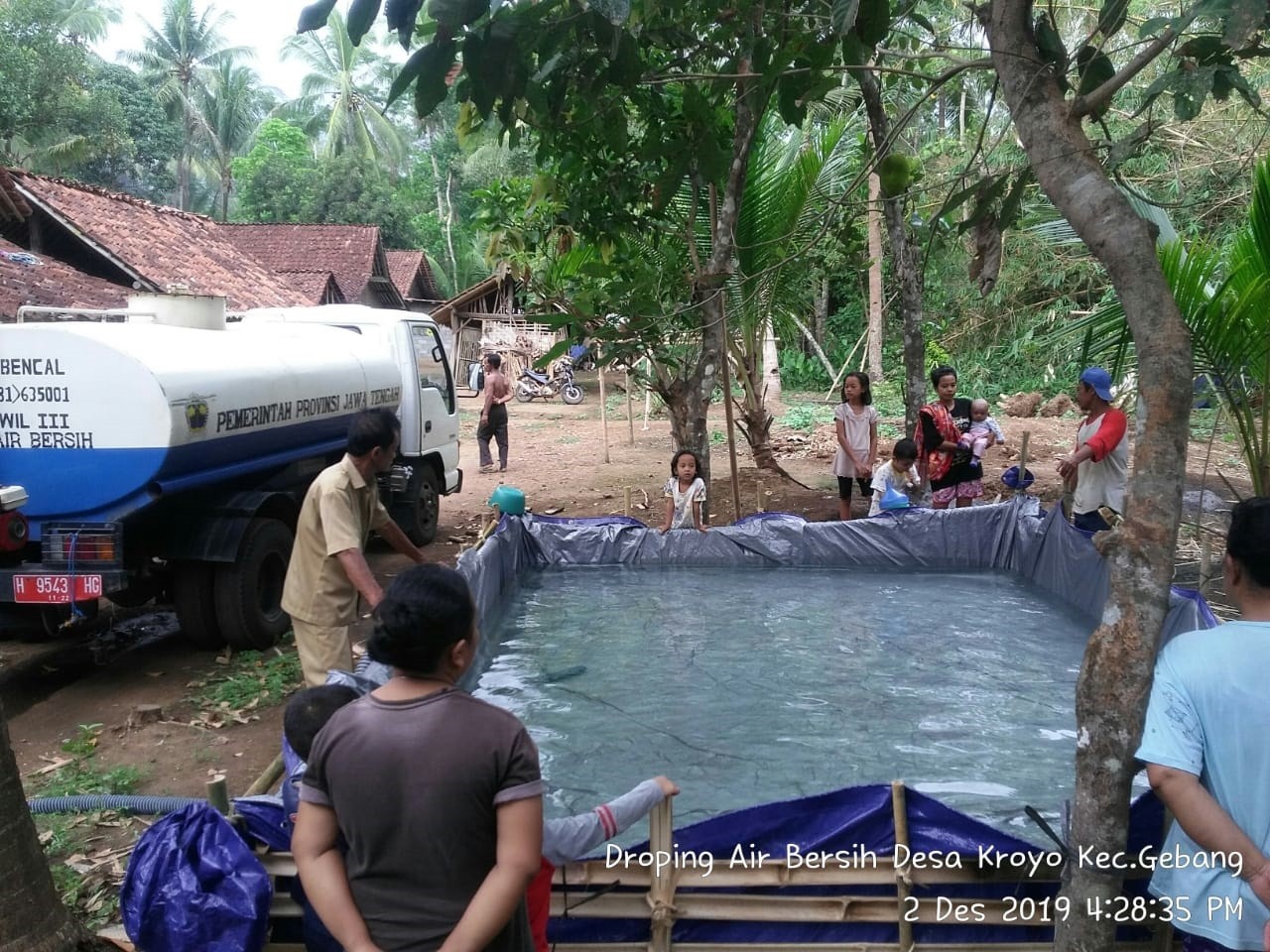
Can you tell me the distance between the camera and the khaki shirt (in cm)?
415

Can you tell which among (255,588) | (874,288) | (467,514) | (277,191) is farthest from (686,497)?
(277,191)

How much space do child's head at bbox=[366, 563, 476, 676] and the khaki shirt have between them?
94.8 inches

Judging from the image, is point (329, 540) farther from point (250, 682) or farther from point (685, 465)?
point (685, 465)

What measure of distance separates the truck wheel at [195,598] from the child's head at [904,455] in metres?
5.01

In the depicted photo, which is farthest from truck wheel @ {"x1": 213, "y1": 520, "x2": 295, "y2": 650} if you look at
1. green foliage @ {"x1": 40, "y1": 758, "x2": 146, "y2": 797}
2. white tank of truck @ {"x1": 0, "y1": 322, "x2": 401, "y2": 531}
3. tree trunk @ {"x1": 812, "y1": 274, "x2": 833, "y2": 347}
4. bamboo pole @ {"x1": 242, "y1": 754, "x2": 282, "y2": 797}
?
tree trunk @ {"x1": 812, "y1": 274, "x2": 833, "y2": 347}

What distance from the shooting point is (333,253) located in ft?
72.1

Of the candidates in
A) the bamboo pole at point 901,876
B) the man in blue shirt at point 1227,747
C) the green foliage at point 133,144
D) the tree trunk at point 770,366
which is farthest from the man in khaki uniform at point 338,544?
the green foliage at point 133,144

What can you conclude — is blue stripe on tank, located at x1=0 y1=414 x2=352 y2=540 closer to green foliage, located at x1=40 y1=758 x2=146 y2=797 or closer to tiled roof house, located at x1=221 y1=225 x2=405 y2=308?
green foliage, located at x1=40 y1=758 x2=146 y2=797

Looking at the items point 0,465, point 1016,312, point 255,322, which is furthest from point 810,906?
point 1016,312

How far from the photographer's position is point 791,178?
9.16 meters

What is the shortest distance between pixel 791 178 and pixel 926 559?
3707 millimetres

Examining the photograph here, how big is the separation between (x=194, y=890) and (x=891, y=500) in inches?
250

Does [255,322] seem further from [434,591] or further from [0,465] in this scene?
[434,591]

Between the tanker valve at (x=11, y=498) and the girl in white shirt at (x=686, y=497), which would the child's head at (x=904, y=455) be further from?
the tanker valve at (x=11, y=498)
